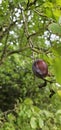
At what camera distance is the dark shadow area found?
8489 mm

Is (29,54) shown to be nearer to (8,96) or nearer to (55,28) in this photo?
(55,28)

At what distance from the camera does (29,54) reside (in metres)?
3.14

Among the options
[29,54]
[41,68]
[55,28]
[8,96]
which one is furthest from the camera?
[8,96]

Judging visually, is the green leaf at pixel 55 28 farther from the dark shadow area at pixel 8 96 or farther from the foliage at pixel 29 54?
the dark shadow area at pixel 8 96

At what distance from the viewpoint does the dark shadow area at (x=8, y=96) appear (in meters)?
8.49

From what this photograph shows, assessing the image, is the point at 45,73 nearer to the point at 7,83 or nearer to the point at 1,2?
the point at 1,2

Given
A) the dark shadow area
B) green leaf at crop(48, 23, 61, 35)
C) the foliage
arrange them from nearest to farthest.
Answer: green leaf at crop(48, 23, 61, 35) < the foliage < the dark shadow area

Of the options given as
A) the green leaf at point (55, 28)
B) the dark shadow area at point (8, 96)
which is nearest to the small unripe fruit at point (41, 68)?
the green leaf at point (55, 28)

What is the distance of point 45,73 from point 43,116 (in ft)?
3.89

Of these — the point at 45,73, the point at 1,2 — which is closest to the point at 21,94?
the point at 1,2

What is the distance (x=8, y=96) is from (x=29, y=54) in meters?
5.71

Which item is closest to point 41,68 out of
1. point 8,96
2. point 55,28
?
point 55,28

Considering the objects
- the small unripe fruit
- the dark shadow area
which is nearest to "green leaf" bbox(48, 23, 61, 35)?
the small unripe fruit

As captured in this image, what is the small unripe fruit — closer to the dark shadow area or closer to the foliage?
the foliage
